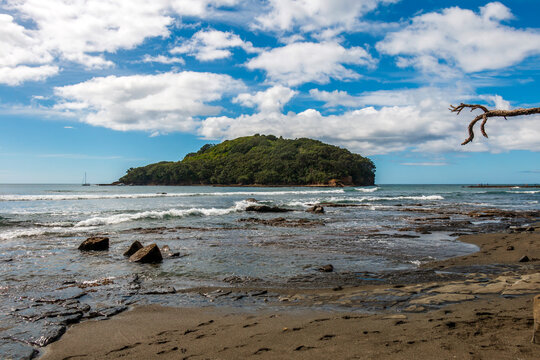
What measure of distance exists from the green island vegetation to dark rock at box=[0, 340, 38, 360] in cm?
11937

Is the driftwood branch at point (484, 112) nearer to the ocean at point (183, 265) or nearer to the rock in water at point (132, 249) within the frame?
the ocean at point (183, 265)

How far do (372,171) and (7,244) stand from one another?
5608 inches

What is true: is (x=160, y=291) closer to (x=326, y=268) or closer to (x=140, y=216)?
(x=326, y=268)

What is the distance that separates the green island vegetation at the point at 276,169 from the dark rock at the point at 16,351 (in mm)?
119372

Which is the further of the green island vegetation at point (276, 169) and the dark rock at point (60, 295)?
the green island vegetation at point (276, 169)

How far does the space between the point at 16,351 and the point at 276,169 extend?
5064 inches

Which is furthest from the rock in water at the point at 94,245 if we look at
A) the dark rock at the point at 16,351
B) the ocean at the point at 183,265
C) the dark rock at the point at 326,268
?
the dark rock at the point at 326,268

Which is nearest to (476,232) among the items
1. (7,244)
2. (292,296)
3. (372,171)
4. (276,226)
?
(276,226)

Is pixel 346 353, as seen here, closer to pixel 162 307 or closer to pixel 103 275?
pixel 162 307

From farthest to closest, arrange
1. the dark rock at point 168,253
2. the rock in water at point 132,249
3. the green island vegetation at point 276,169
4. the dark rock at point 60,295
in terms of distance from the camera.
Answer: the green island vegetation at point 276,169 < the rock in water at point 132,249 < the dark rock at point 168,253 < the dark rock at point 60,295

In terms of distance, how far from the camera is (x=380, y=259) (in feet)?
31.5

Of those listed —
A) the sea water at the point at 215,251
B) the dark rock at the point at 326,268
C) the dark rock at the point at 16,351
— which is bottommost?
the sea water at the point at 215,251

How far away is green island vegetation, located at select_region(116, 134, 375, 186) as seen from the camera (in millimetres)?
127438

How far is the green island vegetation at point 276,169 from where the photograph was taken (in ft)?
418
